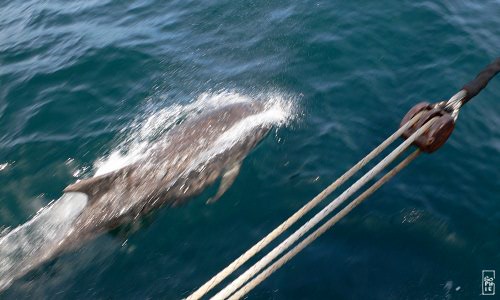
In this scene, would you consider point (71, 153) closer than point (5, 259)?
No

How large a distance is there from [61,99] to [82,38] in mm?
2911

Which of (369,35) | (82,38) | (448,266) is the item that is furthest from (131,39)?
(448,266)

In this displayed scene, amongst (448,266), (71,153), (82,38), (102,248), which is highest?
(82,38)

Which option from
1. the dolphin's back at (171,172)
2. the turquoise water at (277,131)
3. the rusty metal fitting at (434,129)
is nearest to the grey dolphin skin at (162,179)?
the dolphin's back at (171,172)

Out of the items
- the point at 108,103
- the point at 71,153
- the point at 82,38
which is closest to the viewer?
the point at 71,153

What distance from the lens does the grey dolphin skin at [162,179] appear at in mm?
6793

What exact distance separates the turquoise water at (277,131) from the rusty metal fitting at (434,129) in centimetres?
161

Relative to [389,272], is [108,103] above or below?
above

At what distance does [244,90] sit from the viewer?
30.9ft

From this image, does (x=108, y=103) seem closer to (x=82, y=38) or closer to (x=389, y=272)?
(x=82, y=38)

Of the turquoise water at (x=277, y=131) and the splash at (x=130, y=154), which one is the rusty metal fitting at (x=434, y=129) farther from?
the splash at (x=130, y=154)

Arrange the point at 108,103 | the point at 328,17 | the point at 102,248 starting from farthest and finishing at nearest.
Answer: the point at 328,17, the point at 108,103, the point at 102,248

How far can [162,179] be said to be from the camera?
24.3 feet

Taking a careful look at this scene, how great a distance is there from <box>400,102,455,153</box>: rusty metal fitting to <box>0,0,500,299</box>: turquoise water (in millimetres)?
1608
